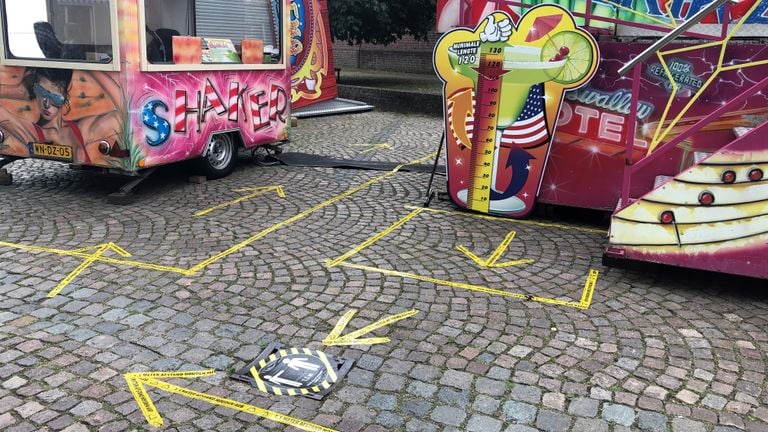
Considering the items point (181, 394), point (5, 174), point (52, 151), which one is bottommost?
point (181, 394)

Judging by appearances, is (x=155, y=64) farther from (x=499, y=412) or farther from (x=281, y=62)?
(x=499, y=412)

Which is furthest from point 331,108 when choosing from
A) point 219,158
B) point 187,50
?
point 187,50

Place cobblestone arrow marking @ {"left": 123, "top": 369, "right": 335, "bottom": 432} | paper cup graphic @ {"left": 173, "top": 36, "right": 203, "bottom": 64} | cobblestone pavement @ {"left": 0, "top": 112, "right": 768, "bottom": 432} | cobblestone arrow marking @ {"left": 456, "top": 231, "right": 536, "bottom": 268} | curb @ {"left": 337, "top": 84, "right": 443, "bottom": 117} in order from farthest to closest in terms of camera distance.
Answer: curb @ {"left": 337, "top": 84, "right": 443, "bottom": 117}, paper cup graphic @ {"left": 173, "top": 36, "right": 203, "bottom": 64}, cobblestone arrow marking @ {"left": 456, "top": 231, "right": 536, "bottom": 268}, cobblestone pavement @ {"left": 0, "top": 112, "right": 768, "bottom": 432}, cobblestone arrow marking @ {"left": 123, "top": 369, "right": 335, "bottom": 432}

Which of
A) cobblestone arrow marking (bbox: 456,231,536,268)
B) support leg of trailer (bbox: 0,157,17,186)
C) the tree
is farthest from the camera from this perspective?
the tree

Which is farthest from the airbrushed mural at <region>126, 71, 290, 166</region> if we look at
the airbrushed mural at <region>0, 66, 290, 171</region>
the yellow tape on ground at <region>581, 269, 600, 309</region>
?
the yellow tape on ground at <region>581, 269, 600, 309</region>

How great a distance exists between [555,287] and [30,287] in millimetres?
4020

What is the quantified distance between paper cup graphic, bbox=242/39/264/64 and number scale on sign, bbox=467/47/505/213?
3284 millimetres

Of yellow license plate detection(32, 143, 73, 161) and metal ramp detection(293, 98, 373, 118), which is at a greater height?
yellow license plate detection(32, 143, 73, 161)

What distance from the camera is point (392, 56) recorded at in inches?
1099

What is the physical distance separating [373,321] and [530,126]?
3236 millimetres

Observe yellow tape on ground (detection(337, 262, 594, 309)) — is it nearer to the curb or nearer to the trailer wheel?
the trailer wheel

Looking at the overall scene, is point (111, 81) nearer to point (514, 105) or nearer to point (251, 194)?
point (251, 194)

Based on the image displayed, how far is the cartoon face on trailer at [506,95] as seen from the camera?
6348mm

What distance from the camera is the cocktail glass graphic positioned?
6344 millimetres
